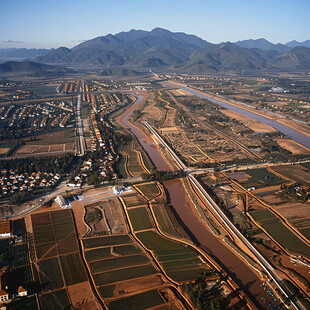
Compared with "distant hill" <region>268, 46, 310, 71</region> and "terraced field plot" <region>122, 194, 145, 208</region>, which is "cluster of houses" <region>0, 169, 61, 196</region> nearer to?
"terraced field plot" <region>122, 194, 145, 208</region>

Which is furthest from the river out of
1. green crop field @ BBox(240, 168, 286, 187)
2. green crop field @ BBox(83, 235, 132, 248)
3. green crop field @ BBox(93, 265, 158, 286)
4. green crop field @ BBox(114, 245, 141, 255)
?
green crop field @ BBox(93, 265, 158, 286)

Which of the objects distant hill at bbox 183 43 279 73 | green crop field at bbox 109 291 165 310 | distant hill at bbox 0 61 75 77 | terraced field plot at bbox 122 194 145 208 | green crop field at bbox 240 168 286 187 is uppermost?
distant hill at bbox 183 43 279 73

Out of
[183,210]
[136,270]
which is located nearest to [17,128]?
[183,210]

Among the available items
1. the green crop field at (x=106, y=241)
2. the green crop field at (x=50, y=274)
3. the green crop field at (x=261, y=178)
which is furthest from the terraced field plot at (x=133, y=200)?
the green crop field at (x=261, y=178)

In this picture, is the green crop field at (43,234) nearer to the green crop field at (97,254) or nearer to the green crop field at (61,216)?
the green crop field at (61,216)

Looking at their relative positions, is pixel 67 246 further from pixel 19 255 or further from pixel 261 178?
pixel 261 178

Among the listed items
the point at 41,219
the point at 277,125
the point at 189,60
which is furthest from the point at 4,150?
the point at 189,60
